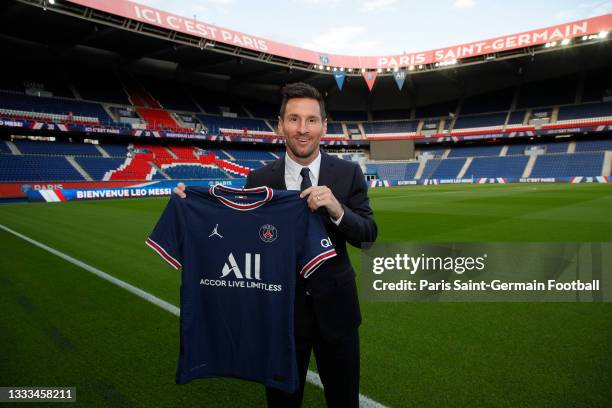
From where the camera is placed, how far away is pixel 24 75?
32.4m

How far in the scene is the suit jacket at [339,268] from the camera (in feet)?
5.94

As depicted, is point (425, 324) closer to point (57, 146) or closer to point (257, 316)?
point (257, 316)

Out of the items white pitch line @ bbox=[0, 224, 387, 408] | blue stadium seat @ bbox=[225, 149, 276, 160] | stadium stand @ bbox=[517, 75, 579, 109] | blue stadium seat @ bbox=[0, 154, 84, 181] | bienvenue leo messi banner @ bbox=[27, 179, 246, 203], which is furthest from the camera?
stadium stand @ bbox=[517, 75, 579, 109]

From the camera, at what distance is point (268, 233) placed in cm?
205

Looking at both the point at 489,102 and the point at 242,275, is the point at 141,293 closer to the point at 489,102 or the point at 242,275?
the point at 242,275

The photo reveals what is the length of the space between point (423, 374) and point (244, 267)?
6.04 ft

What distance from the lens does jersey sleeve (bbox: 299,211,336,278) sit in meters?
1.84

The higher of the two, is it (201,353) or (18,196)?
(18,196)

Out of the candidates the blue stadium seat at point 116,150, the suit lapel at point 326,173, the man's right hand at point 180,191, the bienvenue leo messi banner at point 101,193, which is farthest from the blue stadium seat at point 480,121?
the man's right hand at point 180,191

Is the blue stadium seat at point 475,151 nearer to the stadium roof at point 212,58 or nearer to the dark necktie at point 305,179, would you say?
the stadium roof at point 212,58

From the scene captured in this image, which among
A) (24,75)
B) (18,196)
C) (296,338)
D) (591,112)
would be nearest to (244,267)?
(296,338)

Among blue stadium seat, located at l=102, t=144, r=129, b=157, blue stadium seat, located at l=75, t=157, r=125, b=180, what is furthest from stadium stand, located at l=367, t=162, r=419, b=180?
blue stadium seat, located at l=75, t=157, r=125, b=180

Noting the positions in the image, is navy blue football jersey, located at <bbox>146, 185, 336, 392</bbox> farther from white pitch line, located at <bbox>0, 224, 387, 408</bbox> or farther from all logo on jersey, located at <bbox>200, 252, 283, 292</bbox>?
white pitch line, located at <bbox>0, 224, 387, 408</bbox>

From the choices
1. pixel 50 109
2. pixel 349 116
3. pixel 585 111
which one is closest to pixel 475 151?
pixel 585 111
